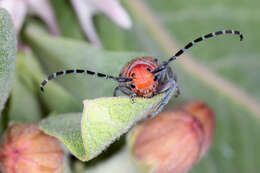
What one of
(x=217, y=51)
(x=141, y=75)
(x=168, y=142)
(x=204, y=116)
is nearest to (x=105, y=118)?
(x=141, y=75)

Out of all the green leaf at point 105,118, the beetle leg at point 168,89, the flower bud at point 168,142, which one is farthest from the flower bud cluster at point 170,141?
the green leaf at point 105,118

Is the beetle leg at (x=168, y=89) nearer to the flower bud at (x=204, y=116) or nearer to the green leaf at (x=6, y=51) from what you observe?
the flower bud at (x=204, y=116)

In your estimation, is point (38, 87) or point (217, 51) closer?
point (38, 87)

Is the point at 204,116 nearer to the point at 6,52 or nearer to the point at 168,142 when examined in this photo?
the point at 168,142

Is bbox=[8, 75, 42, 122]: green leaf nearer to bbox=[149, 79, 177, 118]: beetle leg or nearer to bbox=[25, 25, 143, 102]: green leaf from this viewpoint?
bbox=[25, 25, 143, 102]: green leaf

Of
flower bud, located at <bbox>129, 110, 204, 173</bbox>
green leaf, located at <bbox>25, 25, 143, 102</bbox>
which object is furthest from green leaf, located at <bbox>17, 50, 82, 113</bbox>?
flower bud, located at <bbox>129, 110, 204, 173</bbox>

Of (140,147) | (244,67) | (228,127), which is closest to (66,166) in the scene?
(140,147)
